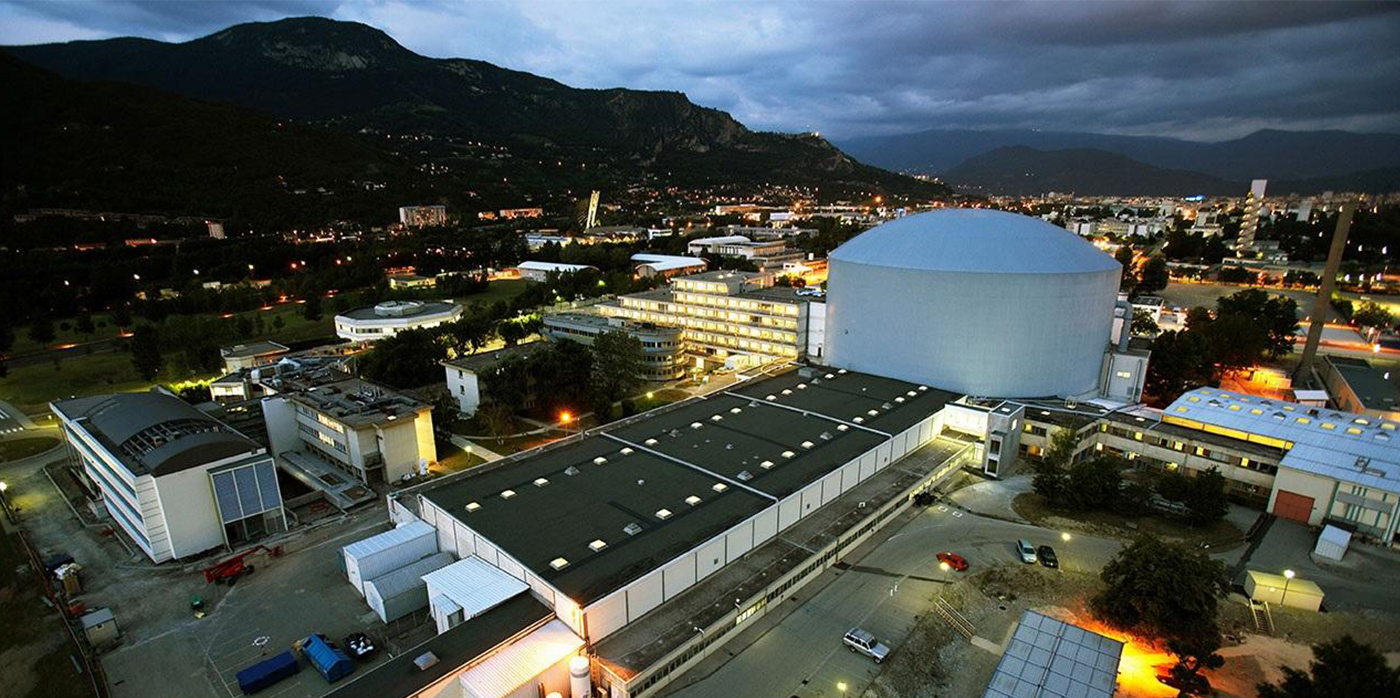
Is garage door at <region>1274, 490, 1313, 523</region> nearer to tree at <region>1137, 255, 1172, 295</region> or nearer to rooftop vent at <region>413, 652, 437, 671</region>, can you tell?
rooftop vent at <region>413, 652, 437, 671</region>

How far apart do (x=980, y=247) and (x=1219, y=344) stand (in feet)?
111

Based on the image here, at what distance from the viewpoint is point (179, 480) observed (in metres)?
33.3

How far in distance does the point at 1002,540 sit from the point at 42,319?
112 meters

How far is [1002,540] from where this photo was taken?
3559 centimetres

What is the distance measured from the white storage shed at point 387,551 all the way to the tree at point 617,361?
24954 millimetres

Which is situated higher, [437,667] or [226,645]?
[437,667]

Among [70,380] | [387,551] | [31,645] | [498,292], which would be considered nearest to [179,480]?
[31,645]

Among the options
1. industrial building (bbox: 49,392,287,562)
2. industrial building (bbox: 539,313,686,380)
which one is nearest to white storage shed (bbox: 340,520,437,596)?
industrial building (bbox: 49,392,287,562)

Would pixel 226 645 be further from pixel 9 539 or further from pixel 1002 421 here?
pixel 1002 421

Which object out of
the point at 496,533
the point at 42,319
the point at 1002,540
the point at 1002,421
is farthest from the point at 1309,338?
the point at 42,319

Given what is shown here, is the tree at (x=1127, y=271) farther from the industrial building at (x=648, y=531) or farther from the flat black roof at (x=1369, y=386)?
the industrial building at (x=648, y=531)

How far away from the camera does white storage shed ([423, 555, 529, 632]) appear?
26297 millimetres

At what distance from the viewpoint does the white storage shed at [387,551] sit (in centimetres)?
3062

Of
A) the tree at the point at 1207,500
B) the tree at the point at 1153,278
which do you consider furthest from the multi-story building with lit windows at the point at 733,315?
the tree at the point at 1153,278
